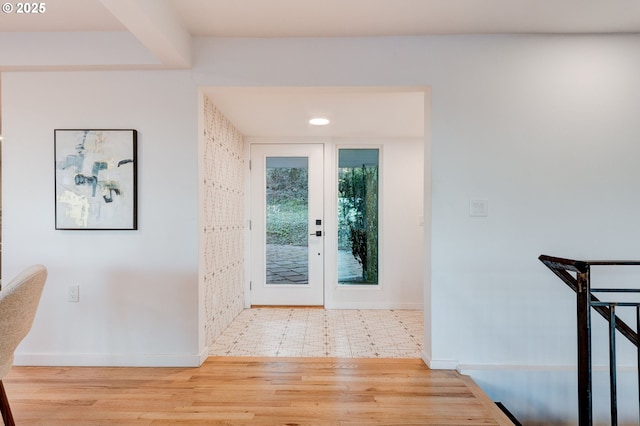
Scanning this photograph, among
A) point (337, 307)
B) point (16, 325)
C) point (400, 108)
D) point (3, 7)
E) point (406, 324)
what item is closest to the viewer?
point (16, 325)

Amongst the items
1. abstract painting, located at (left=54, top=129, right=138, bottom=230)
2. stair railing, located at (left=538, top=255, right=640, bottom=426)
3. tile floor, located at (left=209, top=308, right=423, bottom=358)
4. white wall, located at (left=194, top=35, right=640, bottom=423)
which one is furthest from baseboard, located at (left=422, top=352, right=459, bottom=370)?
abstract painting, located at (left=54, top=129, right=138, bottom=230)

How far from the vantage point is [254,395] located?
2088mm

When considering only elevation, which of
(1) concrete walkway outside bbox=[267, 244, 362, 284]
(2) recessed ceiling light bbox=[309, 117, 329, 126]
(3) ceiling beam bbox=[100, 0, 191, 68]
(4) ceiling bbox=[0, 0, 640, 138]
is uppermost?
(4) ceiling bbox=[0, 0, 640, 138]

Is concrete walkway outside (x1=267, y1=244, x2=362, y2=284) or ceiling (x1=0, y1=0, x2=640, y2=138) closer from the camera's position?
ceiling (x1=0, y1=0, x2=640, y2=138)

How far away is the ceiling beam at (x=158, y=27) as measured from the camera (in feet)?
5.66

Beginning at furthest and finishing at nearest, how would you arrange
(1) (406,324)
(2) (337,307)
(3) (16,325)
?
1. (2) (337,307)
2. (1) (406,324)
3. (3) (16,325)

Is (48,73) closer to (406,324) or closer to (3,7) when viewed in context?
(3,7)

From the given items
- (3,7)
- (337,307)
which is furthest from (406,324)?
(3,7)

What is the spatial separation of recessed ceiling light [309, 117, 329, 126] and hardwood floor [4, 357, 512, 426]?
2.25 meters

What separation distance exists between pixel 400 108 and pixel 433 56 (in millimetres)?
778

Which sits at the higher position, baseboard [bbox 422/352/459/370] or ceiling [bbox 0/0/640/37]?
ceiling [bbox 0/0/640/37]

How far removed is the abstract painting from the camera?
246cm

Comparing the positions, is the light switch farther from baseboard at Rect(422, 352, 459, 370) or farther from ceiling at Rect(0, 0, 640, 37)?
ceiling at Rect(0, 0, 640, 37)

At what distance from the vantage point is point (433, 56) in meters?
2.45
